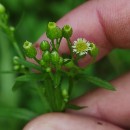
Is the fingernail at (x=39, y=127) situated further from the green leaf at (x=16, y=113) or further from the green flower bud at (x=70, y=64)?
the green flower bud at (x=70, y=64)

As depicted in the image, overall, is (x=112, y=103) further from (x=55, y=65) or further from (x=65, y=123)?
(x=55, y=65)

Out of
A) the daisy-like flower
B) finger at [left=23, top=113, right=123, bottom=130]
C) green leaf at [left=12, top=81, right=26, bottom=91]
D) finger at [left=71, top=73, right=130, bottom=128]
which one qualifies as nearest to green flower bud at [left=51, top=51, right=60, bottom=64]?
the daisy-like flower

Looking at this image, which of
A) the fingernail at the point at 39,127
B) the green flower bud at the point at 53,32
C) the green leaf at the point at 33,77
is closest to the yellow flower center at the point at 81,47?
the green flower bud at the point at 53,32

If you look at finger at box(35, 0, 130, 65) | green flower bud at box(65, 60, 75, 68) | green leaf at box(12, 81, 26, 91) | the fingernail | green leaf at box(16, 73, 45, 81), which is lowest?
the fingernail

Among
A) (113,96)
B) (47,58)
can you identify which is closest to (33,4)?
(113,96)

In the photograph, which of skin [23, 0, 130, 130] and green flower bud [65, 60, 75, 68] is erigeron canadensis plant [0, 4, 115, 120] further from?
skin [23, 0, 130, 130]

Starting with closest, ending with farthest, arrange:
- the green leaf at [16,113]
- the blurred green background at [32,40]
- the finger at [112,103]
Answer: the green leaf at [16,113]
the finger at [112,103]
the blurred green background at [32,40]
